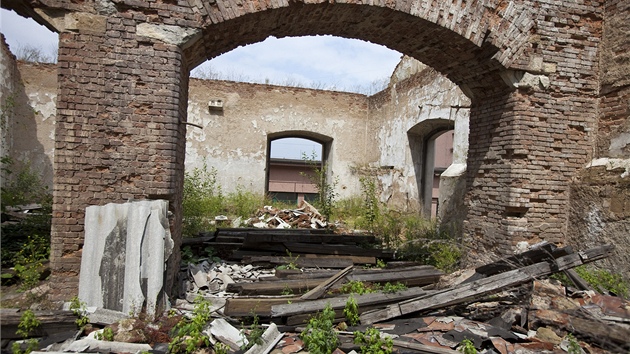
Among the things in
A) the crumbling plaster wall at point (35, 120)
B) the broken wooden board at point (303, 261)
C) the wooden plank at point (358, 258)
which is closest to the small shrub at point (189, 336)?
the broken wooden board at point (303, 261)

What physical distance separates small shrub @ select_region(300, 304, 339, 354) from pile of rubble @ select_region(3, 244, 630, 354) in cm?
8

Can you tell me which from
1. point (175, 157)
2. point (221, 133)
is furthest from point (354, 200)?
point (175, 157)

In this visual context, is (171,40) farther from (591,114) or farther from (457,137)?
(457,137)

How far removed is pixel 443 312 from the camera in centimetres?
396

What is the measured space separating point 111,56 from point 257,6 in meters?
1.62

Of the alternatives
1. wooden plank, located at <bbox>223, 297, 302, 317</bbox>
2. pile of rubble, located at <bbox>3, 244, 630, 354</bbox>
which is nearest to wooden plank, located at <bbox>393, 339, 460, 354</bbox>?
pile of rubble, located at <bbox>3, 244, 630, 354</bbox>

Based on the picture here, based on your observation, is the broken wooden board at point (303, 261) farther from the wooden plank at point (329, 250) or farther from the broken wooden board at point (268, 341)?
the broken wooden board at point (268, 341)

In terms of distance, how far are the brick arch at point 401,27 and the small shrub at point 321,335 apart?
3.16 metres

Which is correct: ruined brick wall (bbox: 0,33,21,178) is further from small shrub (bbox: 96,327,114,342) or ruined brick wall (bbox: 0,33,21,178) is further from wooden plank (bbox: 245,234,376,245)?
small shrub (bbox: 96,327,114,342)

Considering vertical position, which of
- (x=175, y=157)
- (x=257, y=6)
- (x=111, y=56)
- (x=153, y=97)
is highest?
(x=257, y=6)

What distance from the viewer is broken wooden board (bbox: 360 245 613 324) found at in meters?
3.73

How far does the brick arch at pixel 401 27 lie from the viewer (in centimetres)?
441

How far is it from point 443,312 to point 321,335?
4.95ft

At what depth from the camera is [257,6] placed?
4.26 metres
